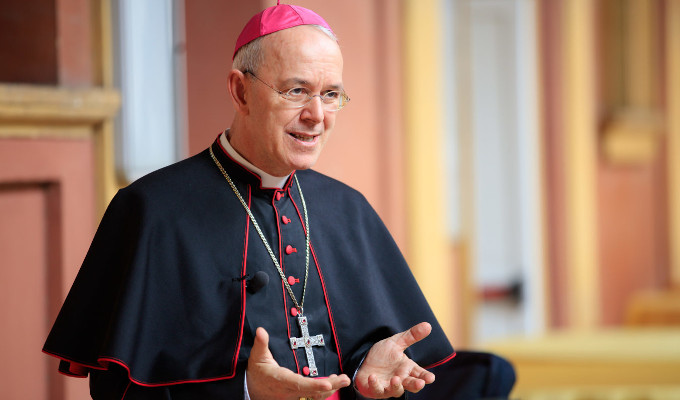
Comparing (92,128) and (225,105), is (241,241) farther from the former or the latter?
(92,128)

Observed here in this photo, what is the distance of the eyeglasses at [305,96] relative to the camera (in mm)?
1777

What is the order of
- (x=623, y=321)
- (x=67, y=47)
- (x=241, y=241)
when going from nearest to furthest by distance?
(x=241, y=241) → (x=67, y=47) → (x=623, y=321)

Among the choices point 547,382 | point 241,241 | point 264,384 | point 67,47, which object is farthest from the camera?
point 547,382

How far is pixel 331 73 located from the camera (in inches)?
70.8

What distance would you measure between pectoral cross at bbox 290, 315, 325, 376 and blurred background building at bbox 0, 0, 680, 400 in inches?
27.1

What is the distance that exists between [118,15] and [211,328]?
50.0 inches

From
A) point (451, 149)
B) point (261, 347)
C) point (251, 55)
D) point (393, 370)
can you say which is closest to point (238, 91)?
point (251, 55)

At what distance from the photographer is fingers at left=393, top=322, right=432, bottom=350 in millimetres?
1811

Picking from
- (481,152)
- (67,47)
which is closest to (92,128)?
(67,47)

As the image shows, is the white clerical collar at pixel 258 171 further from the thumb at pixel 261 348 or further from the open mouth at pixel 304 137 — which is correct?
the thumb at pixel 261 348

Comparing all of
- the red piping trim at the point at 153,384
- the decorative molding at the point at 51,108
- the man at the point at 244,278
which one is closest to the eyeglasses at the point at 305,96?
the man at the point at 244,278

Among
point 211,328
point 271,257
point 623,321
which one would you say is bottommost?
point 623,321

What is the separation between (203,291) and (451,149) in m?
3.95

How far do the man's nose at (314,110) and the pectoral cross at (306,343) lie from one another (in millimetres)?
420
